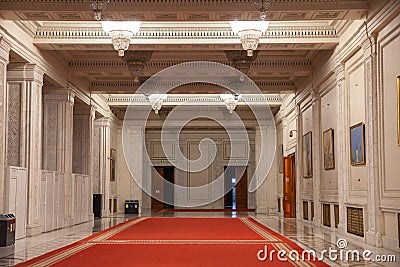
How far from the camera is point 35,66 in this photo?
1219 cm

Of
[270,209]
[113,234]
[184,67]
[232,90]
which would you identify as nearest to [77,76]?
[184,67]

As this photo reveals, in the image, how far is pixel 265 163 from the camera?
25.5 meters

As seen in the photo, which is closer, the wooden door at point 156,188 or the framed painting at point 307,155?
the framed painting at point 307,155

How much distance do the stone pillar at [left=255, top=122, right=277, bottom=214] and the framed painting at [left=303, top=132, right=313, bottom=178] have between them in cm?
826

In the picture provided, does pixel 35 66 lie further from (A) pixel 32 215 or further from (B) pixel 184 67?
(B) pixel 184 67

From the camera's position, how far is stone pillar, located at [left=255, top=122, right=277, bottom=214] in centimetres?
2494

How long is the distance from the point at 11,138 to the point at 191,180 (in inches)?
633

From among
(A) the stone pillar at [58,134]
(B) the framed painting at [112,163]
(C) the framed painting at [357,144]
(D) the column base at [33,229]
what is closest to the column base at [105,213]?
(B) the framed painting at [112,163]

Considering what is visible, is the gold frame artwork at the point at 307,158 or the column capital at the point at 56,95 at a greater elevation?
the column capital at the point at 56,95

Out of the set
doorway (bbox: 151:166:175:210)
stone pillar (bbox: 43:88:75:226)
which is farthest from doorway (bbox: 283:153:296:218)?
doorway (bbox: 151:166:175:210)

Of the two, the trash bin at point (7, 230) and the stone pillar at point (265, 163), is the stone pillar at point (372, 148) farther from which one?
the stone pillar at point (265, 163)

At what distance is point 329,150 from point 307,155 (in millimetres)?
2563

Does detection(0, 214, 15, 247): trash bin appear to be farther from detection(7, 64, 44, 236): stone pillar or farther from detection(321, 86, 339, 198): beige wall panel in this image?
detection(321, 86, 339, 198): beige wall panel

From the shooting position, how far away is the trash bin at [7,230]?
9711 millimetres
